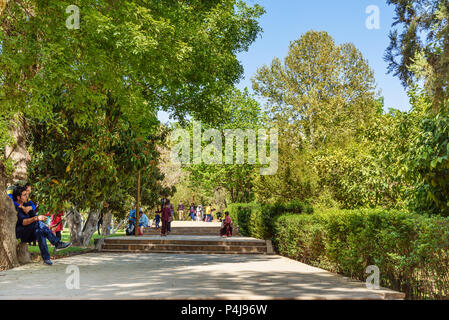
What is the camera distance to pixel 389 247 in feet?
27.1

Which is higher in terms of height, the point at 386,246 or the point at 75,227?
the point at 386,246

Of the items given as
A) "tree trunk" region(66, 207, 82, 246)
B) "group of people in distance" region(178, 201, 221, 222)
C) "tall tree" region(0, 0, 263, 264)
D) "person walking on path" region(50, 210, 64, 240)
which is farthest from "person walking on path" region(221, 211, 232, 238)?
"group of people in distance" region(178, 201, 221, 222)

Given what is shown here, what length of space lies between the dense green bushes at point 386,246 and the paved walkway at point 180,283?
503 mm

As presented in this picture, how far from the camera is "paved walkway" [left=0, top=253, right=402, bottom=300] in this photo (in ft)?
24.2

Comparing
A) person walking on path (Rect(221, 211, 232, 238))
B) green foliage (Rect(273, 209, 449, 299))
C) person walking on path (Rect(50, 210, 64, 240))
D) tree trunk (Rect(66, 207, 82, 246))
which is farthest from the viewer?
person walking on path (Rect(221, 211, 232, 238))

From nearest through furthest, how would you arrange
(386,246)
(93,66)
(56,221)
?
(386,246) < (93,66) < (56,221)

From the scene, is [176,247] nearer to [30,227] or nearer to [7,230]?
[30,227]

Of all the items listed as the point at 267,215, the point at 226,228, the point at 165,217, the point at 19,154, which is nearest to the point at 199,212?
the point at 226,228

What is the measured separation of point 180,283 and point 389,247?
13.6 ft

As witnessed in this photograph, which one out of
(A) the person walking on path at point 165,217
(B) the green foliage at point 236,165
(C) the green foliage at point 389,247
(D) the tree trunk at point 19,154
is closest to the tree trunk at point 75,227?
(A) the person walking on path at point 165,217

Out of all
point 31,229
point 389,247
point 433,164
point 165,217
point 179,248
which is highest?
point 433,164

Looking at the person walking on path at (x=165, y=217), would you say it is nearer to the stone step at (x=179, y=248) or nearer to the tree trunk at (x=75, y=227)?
the stone step at (x=179, y=248)

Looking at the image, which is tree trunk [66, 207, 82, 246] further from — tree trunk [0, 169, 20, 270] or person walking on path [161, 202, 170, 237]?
tree trunk [0, 169, 20, 270]

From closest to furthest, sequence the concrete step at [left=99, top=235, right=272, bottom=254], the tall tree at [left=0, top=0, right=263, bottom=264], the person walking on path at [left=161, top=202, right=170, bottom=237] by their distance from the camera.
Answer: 1. the tall tree at [left=0, top=0, right=263, bottom=264]
2. the concrete step at [left=99, top=235, right=272, bottom=254]
3. the person walking on path at [left=161, top=202, right=170, bottom=237]
